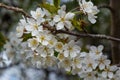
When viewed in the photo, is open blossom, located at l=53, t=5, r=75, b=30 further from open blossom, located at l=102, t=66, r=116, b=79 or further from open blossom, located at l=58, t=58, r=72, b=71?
open blossom, located at l=102, t=66, r=116, b=79

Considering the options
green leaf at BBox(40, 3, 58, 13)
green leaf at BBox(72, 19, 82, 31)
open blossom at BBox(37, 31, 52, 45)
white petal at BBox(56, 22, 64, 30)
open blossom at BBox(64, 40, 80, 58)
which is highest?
green leaf at BBox(40, 3, 58, 13)

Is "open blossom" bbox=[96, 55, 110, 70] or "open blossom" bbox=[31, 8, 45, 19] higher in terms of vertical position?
"open blossom" bbox=[31, 8, 45, 19]

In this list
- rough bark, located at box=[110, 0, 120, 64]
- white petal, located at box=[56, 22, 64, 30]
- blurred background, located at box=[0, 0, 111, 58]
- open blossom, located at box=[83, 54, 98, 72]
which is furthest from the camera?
blurred background, located at box=[0, 0, 111, 58]

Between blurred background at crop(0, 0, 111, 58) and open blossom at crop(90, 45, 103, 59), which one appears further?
blurred background at crop(0, 0, 111, 58)

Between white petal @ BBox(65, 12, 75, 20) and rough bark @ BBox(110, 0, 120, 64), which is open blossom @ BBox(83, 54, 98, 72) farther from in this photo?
rough bark @ BBox(110, 0, 120, 64)

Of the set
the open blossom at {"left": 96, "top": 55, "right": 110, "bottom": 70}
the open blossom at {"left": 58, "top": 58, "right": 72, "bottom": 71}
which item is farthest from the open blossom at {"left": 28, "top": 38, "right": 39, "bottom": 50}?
the open blossom at {"left": 96, "top": 55, "right": 110, "bottom": 70}

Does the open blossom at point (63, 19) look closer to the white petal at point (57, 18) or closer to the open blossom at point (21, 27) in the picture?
the white petal at point (57, 18)

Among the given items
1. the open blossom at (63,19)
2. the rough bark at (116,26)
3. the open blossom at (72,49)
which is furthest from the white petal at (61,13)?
the rough bark at (116,26)

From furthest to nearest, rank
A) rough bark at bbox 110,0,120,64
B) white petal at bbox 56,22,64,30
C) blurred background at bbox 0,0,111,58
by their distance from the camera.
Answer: blurred background at bbox 0,0,111,58 < rough bark at bbox 110,0,120,64 < white petal at bbox 56,22,64,30

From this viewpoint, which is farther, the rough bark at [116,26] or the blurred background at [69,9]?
the blurred background at [69,9]
